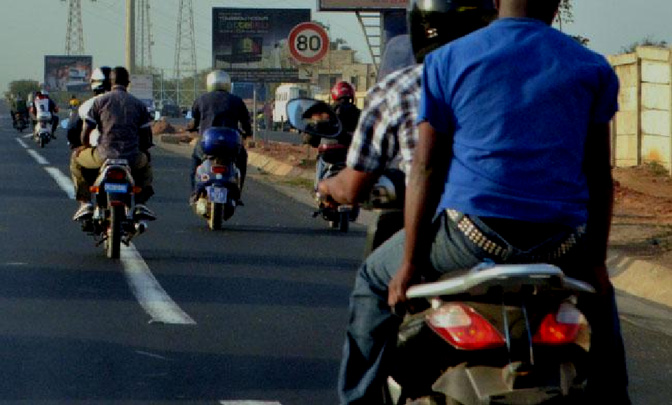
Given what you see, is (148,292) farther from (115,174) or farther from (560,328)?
(560,328)

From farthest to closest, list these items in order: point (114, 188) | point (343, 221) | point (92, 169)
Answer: point (343, 221) < point (92, 169) < point (114, 188)

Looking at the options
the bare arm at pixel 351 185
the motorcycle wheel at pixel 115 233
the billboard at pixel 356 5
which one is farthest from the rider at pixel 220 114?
the billboard at pixel 356 5

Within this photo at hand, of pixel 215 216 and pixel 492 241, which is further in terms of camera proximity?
pixel 215 216

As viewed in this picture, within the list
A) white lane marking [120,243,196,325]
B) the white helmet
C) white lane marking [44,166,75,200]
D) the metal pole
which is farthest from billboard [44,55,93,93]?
white lane marking [120,243,196,325]

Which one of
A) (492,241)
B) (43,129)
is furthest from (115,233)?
(43,129)

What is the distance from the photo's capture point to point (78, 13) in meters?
162

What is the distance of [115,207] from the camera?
14531mm

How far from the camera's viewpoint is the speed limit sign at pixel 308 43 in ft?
101

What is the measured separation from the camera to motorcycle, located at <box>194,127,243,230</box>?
17.7 metres

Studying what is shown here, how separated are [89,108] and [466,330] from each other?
35.7 feet

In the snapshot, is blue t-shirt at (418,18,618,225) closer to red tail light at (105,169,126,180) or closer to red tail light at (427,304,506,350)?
red tail light at (427,304,506,350)

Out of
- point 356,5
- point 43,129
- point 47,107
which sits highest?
point 356,5

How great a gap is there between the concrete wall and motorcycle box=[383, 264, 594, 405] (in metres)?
20.5

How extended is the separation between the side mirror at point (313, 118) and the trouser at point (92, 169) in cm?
921
